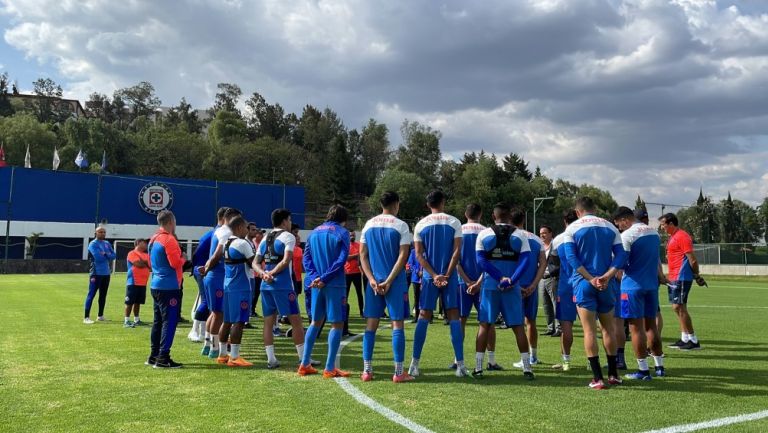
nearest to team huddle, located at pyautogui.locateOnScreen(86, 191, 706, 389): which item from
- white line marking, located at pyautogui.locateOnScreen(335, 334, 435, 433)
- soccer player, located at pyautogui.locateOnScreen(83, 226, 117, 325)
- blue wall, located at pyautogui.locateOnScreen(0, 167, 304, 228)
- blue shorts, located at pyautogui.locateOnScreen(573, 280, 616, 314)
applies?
blue shorts, located at pyautogui.locateOnScreen(573, 280, 616, 314)

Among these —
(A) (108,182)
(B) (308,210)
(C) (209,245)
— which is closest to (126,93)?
(B) (308,210)

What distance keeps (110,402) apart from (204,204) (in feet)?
185

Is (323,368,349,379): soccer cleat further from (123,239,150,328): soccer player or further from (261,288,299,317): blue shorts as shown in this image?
(123,239,150,328): soccer player

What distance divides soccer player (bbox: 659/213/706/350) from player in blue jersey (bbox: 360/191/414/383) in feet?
17.4

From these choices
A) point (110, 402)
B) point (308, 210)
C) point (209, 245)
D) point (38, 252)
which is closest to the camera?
point (110, 402)

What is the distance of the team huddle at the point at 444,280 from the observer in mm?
7031

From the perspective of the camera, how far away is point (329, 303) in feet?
24.2

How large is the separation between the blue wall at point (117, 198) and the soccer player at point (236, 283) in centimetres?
4632

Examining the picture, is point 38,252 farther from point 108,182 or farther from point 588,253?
point 588,253

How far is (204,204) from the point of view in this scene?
60.2m

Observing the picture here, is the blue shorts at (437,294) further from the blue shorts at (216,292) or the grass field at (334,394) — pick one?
the blue shorts at (216,292)

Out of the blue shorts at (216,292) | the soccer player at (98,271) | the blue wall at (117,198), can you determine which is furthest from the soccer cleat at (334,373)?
the blue wall at (117,198)

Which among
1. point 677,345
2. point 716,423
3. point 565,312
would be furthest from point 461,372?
point 677,345

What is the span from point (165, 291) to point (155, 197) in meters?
53.5
